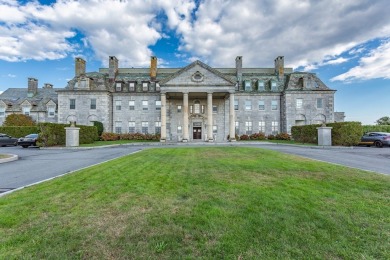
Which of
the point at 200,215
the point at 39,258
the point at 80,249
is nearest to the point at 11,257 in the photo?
the point at 39,258

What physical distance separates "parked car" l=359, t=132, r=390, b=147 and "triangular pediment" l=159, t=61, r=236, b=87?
19.4 m

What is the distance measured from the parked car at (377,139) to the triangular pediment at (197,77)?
63.7 feet

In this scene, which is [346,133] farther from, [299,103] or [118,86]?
[118,86]

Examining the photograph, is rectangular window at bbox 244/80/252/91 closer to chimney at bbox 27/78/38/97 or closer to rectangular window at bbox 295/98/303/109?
rectangular window at bbox 295/98/303/109

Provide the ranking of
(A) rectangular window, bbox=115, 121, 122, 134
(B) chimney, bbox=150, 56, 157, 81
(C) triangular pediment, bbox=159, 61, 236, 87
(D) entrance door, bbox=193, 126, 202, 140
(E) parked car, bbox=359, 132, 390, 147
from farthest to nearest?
1. (B) chimney, bbox=150, 56, 157, 81
2. (A) rectangular window, bbox=115, 121, 122, 134
3. (D) entrance door, bbox=193, 126, 202, 140
4. (C) triangular pediment, bbox=159, 61, 236, 87
5. (E) parked car, bbox=359, 132, 390, 147

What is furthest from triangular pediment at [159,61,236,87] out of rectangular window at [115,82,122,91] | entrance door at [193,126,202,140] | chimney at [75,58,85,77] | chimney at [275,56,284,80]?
chimney at [75,58,85,77]

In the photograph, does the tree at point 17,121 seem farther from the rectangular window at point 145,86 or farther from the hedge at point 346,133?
the hedge at point 346,133

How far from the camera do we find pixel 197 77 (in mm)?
35625

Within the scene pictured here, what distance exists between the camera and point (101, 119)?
38750 millimetres

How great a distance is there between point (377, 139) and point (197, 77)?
80.7 feet

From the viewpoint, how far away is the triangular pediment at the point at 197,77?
115 feet

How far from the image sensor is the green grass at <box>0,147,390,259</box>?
2.97 metres

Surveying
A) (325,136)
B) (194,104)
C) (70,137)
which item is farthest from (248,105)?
(70,137)

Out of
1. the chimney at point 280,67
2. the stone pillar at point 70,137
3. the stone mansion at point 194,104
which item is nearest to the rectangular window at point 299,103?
the stone mansion at point 194,104
